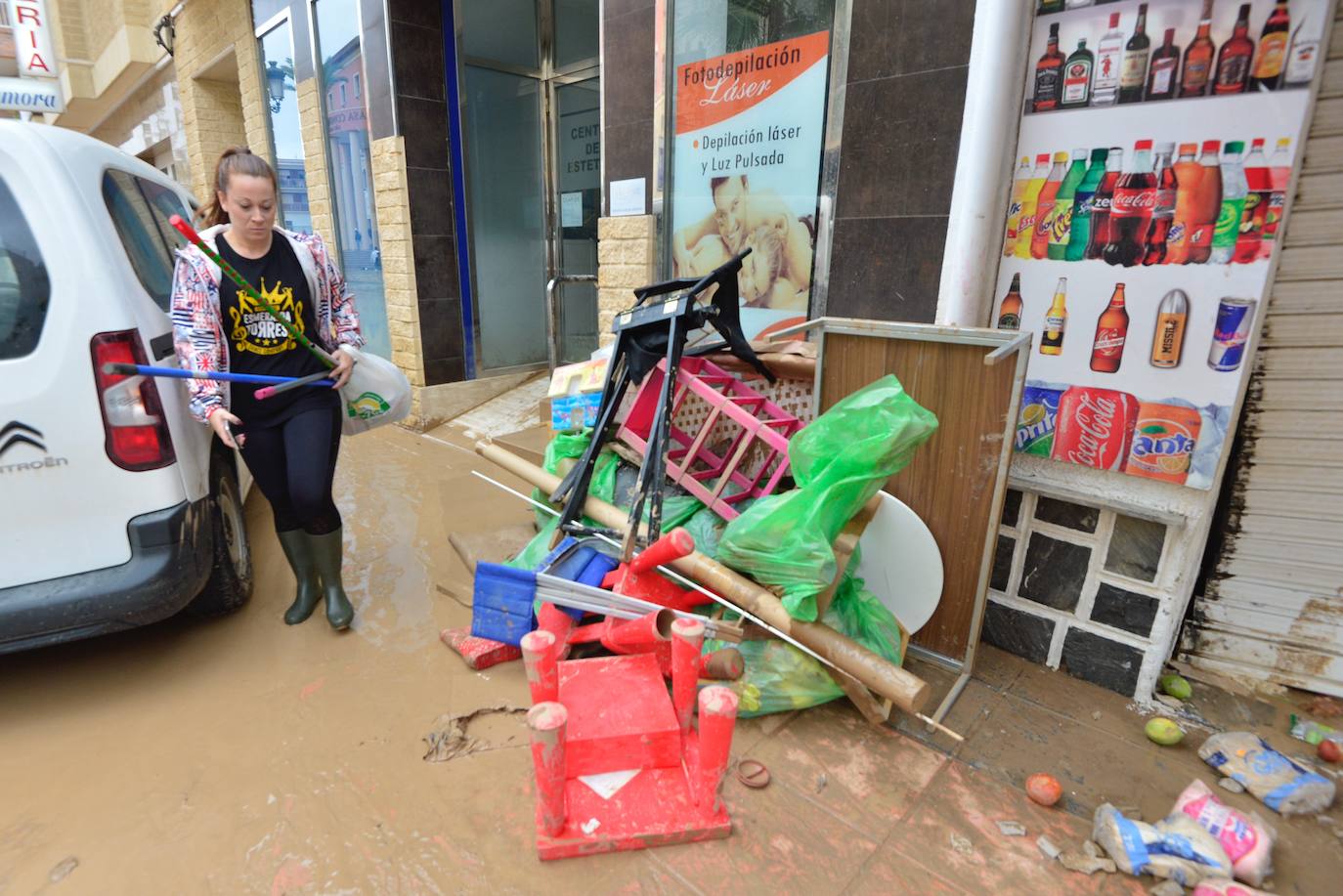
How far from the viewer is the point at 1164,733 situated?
87.8 inches

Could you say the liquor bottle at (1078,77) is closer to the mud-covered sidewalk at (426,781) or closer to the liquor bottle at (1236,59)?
the liquor bottle at (1236,59)

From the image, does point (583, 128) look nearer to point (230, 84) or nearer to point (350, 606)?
point (350, 606)

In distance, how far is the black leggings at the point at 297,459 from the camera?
2.68m

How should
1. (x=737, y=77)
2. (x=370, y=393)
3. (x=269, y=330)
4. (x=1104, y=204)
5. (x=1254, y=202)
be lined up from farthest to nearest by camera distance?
(x=737, y=77), (x=370, y=393), (x=269, y=330), (x=1104, y=204), (x=1254, y=202)

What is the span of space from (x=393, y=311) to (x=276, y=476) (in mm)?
3972

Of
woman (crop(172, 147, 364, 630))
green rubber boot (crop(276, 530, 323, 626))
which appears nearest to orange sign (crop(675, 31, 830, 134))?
woman (crop(172, 147, 364, 630))

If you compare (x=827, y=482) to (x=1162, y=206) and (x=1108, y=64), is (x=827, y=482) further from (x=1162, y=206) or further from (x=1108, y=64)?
(x=1108, y=64)

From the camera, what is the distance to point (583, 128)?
6.29 m

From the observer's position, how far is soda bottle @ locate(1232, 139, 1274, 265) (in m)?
2.07

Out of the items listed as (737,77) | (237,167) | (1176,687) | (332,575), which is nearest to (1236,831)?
(1176,687)

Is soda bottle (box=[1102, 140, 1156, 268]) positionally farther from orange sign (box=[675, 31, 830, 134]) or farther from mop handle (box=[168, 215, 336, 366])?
mop handle (box=[168, 215, 336, 366])

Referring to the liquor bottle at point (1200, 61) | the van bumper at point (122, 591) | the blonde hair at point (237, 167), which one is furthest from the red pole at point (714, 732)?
the liquor bottle at point (1200, 61)

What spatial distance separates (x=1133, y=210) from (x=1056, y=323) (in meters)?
0.43

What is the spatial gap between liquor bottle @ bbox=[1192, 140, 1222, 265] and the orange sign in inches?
70.7
